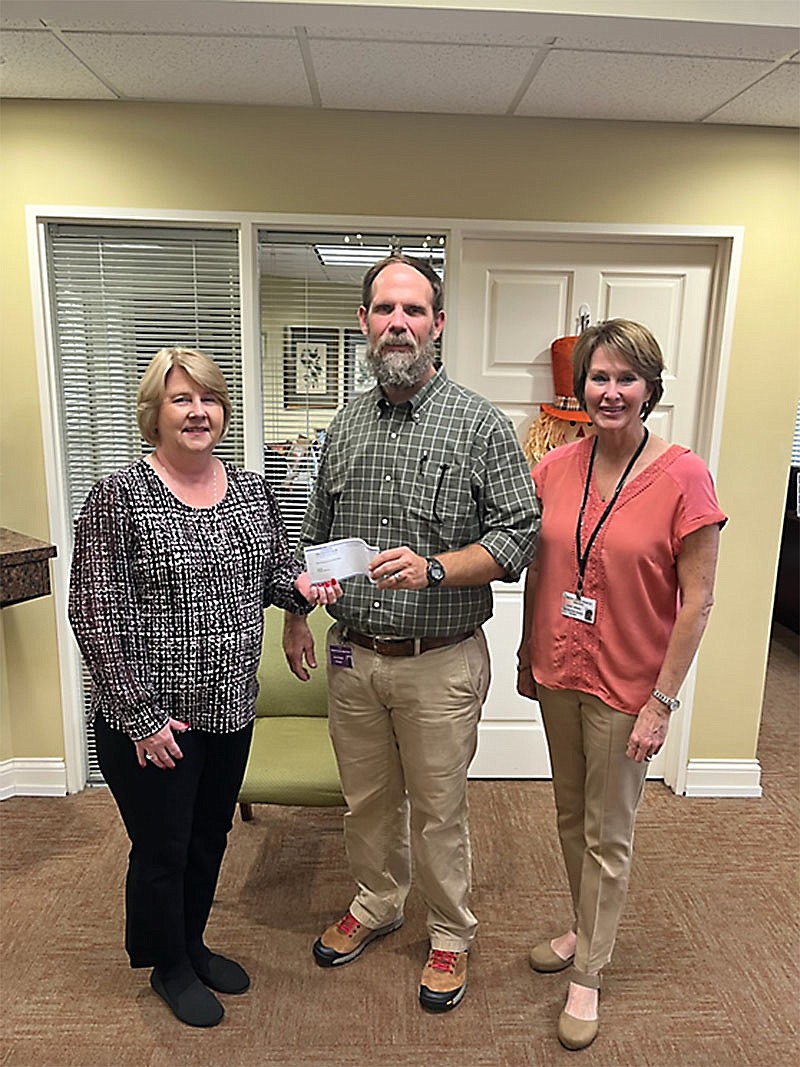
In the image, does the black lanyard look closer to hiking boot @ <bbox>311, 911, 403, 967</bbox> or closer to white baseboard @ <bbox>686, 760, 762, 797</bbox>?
hiking boot @ <bbox>311, 911, 403, 967</bbox>

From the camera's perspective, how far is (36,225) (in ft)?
8.04

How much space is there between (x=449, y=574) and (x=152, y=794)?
0.80 meters

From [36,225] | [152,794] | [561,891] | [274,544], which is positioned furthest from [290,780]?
[36,225]

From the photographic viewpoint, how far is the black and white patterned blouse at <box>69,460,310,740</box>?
153 centimetres

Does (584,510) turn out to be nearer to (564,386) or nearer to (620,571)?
(620,571)

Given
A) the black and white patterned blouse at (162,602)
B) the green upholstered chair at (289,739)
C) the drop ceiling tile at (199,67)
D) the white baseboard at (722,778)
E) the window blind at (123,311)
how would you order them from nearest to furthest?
the black and white patterned blouse at (162,602), the drop ceiling tile at (199,67), the green upholstered chair at (289,739), the window blind at (123,311), the white baseboard at (722,778)

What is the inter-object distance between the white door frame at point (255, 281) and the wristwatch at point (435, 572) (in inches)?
48.9

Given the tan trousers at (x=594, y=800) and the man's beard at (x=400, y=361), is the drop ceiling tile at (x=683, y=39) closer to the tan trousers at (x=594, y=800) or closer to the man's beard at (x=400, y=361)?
the man's beard at (x=400, y=361)

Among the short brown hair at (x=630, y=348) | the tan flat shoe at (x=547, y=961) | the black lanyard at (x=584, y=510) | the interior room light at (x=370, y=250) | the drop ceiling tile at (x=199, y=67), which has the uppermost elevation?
the drop ceiling tile at (x=199, y=67)

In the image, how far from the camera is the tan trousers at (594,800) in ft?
5.54

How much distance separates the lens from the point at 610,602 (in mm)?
1647

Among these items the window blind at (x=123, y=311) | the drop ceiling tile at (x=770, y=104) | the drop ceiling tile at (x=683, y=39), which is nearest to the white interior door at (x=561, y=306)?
the drop ceiling tile at (x=770, y=104)

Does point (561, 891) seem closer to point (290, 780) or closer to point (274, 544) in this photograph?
point (290, 780)

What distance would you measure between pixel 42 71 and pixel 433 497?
1733 millimetres
